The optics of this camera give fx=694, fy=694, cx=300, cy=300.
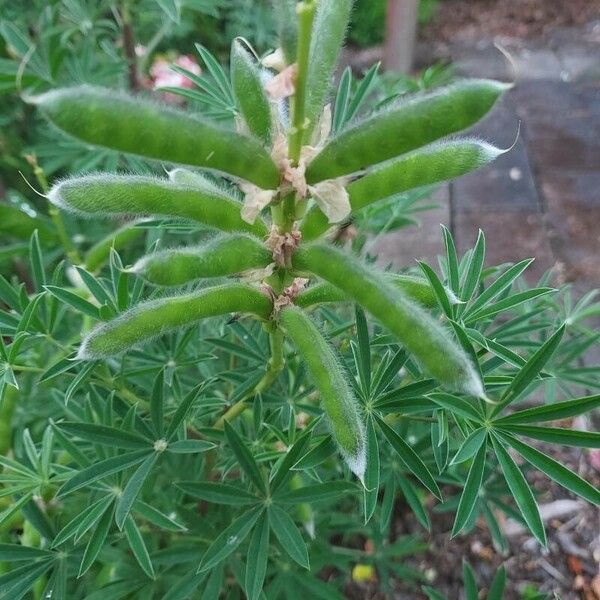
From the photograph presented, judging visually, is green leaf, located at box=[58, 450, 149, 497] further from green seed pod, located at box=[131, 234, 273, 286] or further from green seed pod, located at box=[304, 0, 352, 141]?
green seed pod, located at box=[304, 0, 352, 141]

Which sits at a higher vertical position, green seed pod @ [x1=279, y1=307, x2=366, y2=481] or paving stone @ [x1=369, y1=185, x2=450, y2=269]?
green seed pod @ [x1=279, y1=307, x2=366, y2=481]

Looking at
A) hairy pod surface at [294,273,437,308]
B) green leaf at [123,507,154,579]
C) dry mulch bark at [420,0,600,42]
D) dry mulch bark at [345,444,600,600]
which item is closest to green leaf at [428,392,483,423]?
hairy pod surface at [294,273,437,308]

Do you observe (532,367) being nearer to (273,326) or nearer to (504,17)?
(273,326)

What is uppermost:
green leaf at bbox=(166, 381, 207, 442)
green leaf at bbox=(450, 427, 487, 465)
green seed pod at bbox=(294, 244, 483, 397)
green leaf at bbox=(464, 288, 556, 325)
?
green seed pod at bbox=(294, 244, 483, 397)

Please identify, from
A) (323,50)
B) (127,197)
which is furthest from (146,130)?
(323,50)

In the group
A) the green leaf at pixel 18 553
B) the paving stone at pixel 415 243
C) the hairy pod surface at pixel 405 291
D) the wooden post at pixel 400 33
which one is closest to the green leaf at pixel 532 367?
the hairy pod surface at pixel 405 291

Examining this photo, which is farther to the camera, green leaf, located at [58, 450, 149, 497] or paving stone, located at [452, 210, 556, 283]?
paving stone, located at [452, 210, 556, 283]

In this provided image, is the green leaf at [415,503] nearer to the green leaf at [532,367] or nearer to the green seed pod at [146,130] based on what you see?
the green leaf at [532,367]

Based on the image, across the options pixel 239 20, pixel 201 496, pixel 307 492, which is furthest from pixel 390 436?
pixel 239 20

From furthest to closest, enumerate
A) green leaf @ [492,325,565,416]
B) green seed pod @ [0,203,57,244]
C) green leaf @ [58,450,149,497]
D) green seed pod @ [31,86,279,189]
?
1. green seed pod @ [0,203,57,244]
2. green leaf @ [58,450,149,497]
3. green leaf @ [492,325,565,416]
4. green seed pod @ [31,86,279,189]
